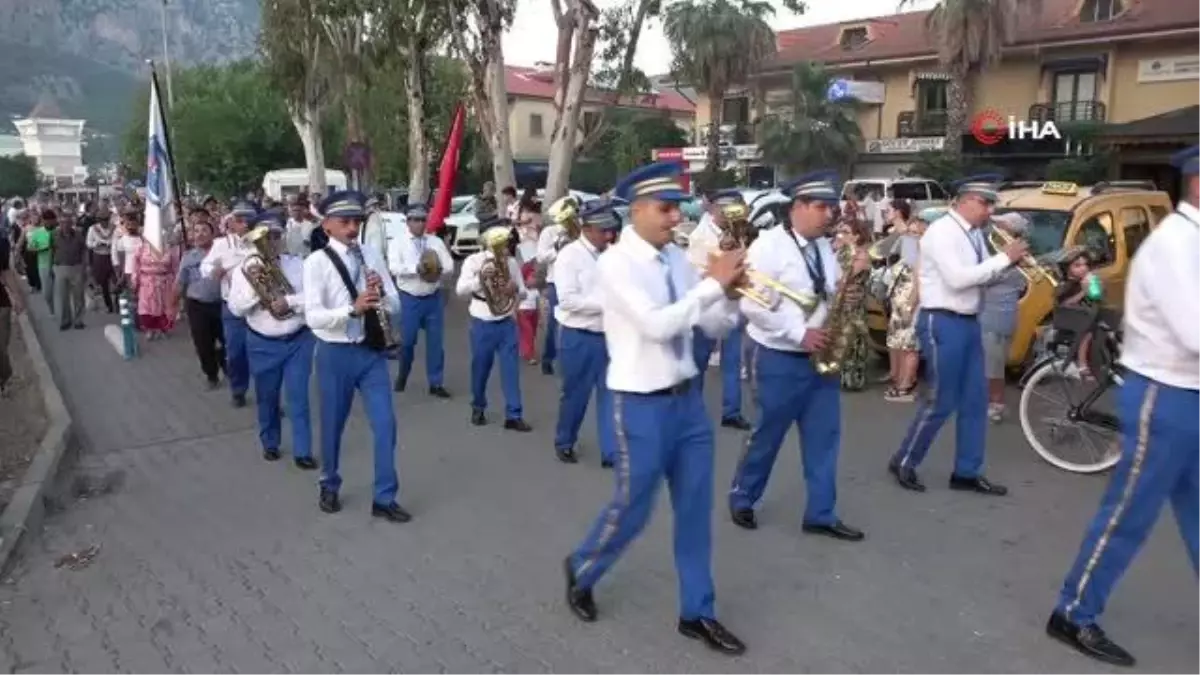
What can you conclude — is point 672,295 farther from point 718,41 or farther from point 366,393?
point 718,41

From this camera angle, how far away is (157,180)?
39.7ft

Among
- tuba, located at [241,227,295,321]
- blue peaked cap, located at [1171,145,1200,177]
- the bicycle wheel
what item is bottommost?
the bicycle wheel

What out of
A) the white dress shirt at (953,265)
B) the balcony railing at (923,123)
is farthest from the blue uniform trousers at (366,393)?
the balcony railing at (923,123)

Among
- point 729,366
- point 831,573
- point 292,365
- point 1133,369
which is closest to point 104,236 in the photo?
point 292,365

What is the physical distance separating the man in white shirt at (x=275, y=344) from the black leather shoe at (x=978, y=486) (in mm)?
4370

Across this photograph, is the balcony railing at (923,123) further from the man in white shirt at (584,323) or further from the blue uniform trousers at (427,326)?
the man in white shirt at (584,323)

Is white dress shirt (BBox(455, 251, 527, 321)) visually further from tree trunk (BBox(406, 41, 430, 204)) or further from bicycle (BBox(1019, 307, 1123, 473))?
tree trunk (BBox(406, 41, 430, 204))

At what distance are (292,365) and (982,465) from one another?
4728 millimetres

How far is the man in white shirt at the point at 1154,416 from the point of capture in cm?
401

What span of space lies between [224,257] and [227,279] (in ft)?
1.02

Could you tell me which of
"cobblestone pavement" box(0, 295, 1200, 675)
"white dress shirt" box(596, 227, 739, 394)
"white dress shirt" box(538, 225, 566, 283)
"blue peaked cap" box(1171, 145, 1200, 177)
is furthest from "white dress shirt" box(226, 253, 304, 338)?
"blue peaked cap" box(1171, 145, 1200, 177)

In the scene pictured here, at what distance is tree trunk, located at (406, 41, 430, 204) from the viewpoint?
19359 millimetres

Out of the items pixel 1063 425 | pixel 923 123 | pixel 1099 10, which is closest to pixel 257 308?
pixel 1063 425

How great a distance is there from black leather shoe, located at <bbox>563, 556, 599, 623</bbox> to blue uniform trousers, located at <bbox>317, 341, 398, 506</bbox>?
178 cm
